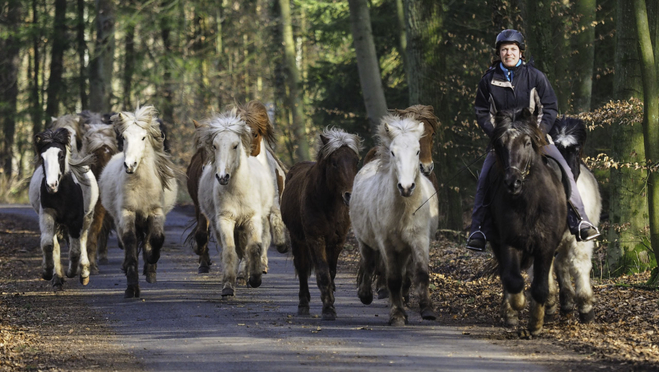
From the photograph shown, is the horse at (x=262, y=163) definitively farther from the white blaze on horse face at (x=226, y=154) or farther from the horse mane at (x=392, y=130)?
the horse mane at (x=392, y=130)

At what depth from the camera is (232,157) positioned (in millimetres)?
10961

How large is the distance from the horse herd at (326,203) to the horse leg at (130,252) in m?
0.02

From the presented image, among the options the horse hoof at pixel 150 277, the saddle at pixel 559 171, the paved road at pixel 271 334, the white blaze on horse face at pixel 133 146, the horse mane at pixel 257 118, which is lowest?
the paved road at pixel 271 334

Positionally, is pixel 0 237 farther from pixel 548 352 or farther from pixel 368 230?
pixel 548 352

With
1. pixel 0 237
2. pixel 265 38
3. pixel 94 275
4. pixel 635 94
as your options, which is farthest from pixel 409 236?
pixel 265 38

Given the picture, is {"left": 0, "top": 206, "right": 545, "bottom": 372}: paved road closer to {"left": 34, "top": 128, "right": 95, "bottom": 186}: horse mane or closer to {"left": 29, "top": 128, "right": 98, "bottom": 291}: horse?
{"left": 29, "top": 128, "right": 98, "bottom": 291}: horse

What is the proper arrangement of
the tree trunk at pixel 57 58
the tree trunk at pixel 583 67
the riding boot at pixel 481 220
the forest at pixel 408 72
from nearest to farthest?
the riding boot at pixel 481 220 → the forest at pixel 408 72 → the tree trunk at pixel 583 67 → the tree trunk at pixel 57 58

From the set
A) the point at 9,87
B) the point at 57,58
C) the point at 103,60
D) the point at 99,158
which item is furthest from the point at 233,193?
the point at 9,87

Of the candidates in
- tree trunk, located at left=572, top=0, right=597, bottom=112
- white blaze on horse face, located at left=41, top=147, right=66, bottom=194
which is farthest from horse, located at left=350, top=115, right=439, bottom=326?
tree trunk, located at left=572, top=0, right=597, bottom=112

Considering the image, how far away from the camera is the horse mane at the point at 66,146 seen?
12.7 metres

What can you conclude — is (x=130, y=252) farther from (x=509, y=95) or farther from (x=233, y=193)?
(x=509, y=95)

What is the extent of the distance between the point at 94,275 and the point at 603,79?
1296 centimetres

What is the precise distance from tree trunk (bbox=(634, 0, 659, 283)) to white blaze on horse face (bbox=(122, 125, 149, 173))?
22.6 feet

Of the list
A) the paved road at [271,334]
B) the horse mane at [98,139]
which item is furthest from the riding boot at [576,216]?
the horse mane at [98,139]
